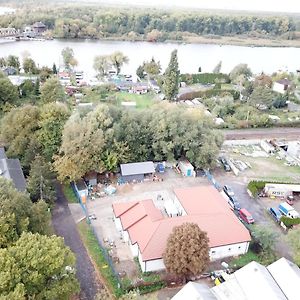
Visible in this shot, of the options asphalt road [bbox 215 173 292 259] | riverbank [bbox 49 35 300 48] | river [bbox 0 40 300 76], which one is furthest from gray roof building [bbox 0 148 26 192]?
riverbank [bbox 49 35 300 48]

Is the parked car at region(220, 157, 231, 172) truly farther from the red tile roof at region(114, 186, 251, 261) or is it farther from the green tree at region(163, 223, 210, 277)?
the green tree at region(163, 223, 210, 277)

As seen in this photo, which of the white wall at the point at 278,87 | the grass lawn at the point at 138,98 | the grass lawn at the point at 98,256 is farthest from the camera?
the white wall at the point at 278,87

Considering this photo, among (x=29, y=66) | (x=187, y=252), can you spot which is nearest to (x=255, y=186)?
(x=187, y=252)

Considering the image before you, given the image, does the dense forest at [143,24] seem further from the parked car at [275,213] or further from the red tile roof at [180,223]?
the red tile roof at [180,223]

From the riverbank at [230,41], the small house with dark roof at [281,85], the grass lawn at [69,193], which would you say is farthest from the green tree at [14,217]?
the riverbank at [230,41]

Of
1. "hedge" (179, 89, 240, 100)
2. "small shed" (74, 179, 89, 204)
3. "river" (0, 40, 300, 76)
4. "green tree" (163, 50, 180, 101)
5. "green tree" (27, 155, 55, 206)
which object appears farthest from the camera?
"river" (0, 40, 300, 76)

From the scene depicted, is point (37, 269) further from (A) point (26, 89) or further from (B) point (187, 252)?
(A) point (26, 89)
